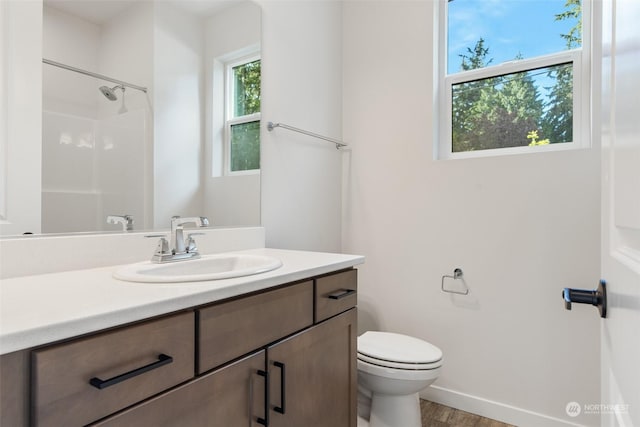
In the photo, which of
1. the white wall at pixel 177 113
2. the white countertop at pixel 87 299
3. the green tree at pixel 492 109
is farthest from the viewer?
the green tree at pixel 492 109

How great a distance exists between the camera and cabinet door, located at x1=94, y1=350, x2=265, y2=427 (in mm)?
653

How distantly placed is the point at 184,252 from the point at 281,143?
0.85m

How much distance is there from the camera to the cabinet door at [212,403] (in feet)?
2.14

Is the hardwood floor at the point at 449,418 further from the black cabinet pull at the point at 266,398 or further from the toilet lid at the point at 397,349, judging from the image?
the black cabinet pull at the point at 266,398

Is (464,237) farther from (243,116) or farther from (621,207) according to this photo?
(621,207)

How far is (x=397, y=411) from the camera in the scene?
1.52 metres

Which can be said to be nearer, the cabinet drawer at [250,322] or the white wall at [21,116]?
the cabinet drawer at [250,322]

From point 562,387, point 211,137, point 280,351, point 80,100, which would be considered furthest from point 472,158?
point 80,100

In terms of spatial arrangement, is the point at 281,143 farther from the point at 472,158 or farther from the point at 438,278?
the point at 438,278

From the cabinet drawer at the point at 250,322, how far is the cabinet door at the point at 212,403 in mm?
34

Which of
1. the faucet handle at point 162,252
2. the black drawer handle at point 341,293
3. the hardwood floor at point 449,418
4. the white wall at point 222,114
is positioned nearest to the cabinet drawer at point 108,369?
the faucet handle at point 162,252

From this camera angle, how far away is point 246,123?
5.37 feet

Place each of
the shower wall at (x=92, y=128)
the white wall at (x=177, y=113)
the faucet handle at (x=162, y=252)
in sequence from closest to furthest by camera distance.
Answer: the shower wall at (x=92, y=128) < the faucet handle at (x=162, y=252) < the white wall at (x=177, y=113)

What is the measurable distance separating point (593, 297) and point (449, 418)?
1.51m
